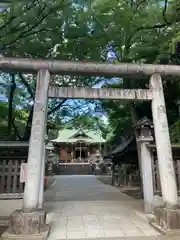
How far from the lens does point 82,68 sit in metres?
6.89

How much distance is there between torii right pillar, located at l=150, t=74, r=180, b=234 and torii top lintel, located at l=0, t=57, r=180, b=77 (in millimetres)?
337

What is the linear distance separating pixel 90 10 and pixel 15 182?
805cm

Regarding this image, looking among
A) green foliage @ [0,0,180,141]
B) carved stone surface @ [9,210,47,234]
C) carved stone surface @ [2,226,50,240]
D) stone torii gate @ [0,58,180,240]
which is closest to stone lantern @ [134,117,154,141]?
stone torii gate @ [0,58,180,240]

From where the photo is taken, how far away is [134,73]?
7.10 m

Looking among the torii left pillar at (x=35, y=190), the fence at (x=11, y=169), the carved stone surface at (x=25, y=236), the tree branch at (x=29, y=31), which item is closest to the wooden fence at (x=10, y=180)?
the fence at (x=11, y=169)

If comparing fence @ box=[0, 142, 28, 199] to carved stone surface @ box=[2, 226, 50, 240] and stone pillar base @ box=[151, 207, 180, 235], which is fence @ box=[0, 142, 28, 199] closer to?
carved stone surface @ box=[2, 226, 50, 240]

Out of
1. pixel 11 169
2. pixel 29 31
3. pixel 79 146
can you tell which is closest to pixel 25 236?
pixel 11 169

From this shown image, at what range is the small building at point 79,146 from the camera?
133ft

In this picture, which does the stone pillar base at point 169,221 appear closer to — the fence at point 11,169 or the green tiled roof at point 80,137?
the fence at point 11,169

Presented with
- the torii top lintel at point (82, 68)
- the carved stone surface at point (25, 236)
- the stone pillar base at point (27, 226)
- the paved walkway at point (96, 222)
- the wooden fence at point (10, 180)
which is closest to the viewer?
the carved stone surface at point (25, 236)

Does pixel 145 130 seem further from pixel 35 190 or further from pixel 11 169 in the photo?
pixel 11 169

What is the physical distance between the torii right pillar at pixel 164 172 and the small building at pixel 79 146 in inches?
1327

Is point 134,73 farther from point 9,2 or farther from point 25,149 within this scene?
point 9,2

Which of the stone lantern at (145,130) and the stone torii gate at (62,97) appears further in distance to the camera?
the stone lantern at (145,130)
